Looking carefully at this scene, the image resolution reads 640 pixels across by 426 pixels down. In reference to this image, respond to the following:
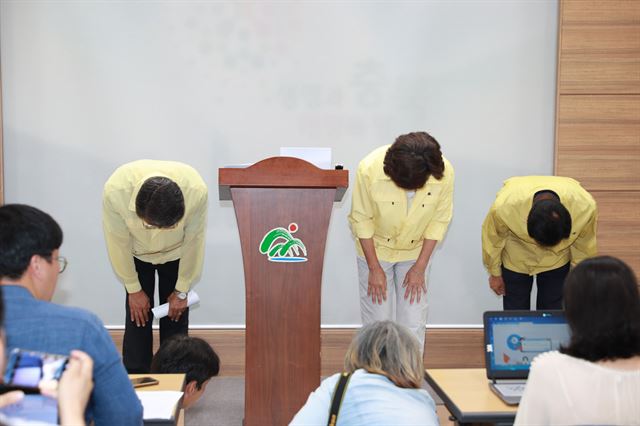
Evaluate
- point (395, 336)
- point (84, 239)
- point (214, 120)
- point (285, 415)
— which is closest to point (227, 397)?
point (285, 415)

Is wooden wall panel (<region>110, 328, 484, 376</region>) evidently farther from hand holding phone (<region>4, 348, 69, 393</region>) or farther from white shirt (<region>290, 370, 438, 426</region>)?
hand holding phone (<region>4, 348, 69, 393</region>)

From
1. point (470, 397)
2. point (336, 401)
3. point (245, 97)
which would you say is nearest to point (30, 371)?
point (336, 401)

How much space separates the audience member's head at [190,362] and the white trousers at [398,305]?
0.87 meters

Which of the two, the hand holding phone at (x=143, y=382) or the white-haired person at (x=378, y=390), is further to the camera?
the hand holding phone at (x=143, y=382)

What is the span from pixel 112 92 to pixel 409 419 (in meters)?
3.28

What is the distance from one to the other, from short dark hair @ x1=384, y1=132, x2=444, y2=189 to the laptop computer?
2.90 ft

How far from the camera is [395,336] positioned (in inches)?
76.8

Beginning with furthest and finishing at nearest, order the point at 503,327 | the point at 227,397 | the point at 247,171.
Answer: the point at 227,397, the point at 247,171, the point at 503,327

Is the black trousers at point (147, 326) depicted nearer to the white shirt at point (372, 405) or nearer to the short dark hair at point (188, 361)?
the short dark hair at point (188, 361)

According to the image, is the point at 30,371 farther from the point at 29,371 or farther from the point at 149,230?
the point at 149,230

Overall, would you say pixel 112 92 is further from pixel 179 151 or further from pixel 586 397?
pixel 586 397

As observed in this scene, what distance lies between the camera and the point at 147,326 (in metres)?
3.51

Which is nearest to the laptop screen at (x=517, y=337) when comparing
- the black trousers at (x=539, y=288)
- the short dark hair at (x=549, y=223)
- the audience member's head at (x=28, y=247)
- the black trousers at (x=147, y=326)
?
the short dark hair at (x=549, y=223)

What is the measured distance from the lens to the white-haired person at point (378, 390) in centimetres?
180
